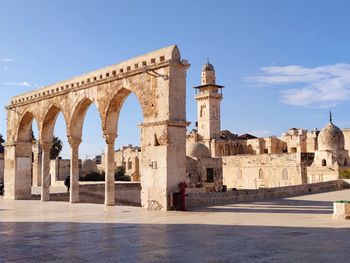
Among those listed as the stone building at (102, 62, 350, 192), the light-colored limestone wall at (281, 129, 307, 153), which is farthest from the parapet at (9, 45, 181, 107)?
the light-colored limestone wall at (281, 129, 307, 153)

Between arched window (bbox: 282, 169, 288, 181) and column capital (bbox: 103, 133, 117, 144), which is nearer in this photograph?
column capital (bbox: 103, 133, 117, 144)

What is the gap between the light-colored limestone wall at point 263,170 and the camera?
129 feet

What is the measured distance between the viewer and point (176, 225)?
932 centimetres

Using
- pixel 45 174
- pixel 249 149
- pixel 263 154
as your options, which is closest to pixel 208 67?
pixel 249 149

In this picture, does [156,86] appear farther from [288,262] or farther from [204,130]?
[204,130]

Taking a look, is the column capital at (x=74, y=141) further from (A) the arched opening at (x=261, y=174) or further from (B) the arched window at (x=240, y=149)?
(B) the arched window at (x=240, y=149)

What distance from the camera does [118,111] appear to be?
15805 mm

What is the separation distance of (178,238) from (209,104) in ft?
176

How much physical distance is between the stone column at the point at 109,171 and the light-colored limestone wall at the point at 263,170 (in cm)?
2615

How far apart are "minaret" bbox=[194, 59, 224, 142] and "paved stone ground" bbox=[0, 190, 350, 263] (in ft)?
163

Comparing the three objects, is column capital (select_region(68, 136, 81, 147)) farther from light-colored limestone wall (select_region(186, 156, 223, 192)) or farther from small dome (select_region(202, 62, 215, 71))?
small dome (select_region(202, 62, 215, 71))

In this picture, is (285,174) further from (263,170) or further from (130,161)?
(130,161)

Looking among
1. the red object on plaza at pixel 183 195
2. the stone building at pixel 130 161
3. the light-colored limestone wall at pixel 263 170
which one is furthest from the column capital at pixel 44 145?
the stone building at pixel 130 161

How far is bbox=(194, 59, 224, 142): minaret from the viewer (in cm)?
6047
